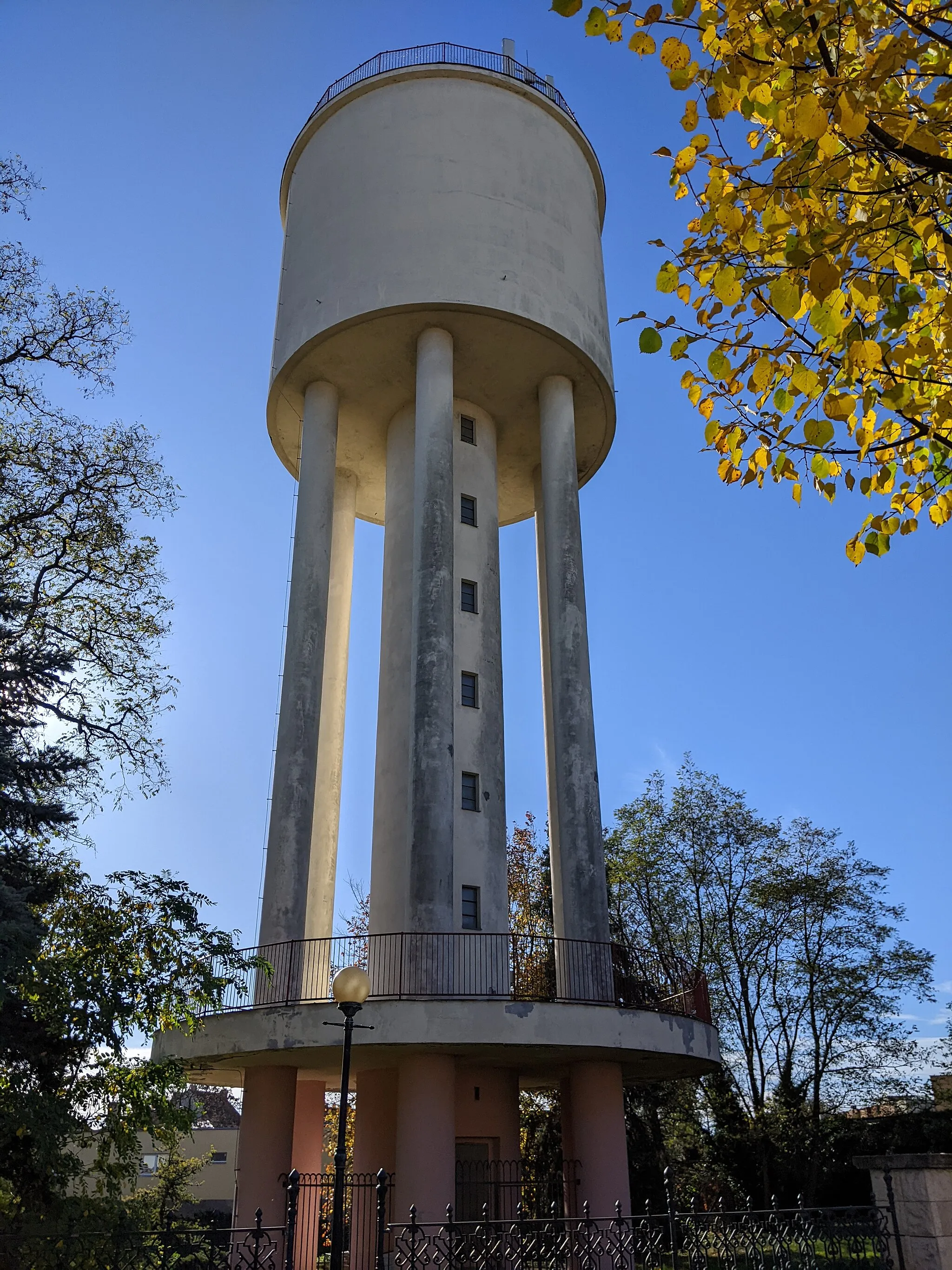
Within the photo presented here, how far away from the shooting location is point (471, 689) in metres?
21.7

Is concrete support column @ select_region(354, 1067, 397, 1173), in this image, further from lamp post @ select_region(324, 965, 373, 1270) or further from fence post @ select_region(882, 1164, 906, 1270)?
fence post @ select_region(882, 1164, 906, 1270)

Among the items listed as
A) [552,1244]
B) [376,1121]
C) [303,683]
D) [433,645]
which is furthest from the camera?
[303,683]

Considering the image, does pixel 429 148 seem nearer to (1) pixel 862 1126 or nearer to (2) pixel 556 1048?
(2) pixel 556 1048

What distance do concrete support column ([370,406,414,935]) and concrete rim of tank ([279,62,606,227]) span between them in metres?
7.53

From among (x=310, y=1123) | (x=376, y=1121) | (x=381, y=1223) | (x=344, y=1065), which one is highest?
(x=310, y=1123)

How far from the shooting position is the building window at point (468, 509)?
23297 millimetres

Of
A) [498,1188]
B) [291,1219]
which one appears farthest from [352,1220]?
[291,1219]

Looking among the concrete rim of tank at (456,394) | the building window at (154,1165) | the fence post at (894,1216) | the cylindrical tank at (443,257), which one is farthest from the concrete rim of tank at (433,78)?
the building window at (154,1165)

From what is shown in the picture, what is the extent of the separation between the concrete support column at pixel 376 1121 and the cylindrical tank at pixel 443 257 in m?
14.3

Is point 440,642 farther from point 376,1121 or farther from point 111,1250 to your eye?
point 111,1250

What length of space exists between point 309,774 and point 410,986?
15.0 feet

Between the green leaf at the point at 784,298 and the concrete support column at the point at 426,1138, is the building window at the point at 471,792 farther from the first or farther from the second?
the green leaf at the point at 784,298

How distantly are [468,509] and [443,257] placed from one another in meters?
5.47

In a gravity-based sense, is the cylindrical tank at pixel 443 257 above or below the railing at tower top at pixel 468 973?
above
